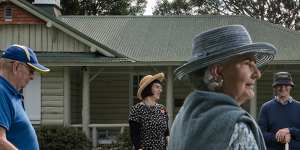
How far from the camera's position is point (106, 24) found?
22.9 m

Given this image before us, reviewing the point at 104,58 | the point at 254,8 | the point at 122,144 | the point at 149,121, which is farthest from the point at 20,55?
the point at 254,8

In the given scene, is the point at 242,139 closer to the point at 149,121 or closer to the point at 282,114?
the point at 282,114

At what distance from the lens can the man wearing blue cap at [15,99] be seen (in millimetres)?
4223

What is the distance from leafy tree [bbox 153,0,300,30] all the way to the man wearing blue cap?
38024 millimetres

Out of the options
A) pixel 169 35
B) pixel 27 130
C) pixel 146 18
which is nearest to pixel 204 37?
pixel 27 130

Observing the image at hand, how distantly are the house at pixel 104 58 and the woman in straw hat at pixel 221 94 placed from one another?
14.6m

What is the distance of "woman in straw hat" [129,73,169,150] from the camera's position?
702 centimetres

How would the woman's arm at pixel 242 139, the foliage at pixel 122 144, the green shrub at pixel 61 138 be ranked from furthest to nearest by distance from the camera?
the foliage at pixel 122 144
the green shrub at pixel 61 138
the woman's arm at pixel 242 139

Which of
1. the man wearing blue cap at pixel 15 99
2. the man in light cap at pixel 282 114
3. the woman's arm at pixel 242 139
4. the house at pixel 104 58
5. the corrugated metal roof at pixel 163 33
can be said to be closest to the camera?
the woman's arm at pixel 242 139

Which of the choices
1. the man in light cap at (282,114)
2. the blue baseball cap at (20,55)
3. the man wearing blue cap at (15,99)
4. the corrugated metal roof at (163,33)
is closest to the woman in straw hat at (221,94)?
the man wearing blue cap at (15,99)

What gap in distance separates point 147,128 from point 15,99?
2.80 metres

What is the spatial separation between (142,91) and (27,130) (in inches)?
113

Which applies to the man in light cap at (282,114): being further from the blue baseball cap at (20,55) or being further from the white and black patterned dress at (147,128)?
the blue baseball cap at (20,55)

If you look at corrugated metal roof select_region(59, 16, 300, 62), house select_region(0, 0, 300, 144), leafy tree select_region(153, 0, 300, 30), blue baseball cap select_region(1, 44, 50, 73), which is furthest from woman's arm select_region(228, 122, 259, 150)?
leafy tree select_region(153, 0, 300, 30)
